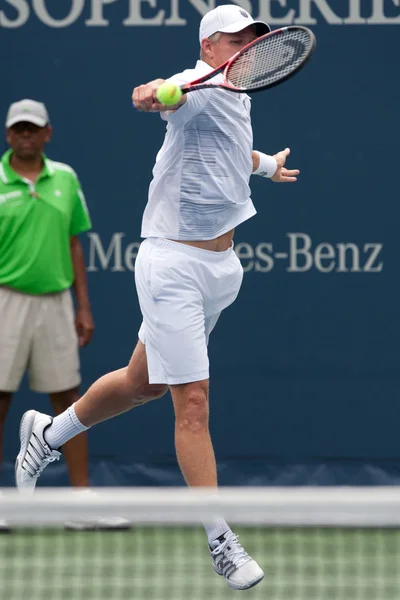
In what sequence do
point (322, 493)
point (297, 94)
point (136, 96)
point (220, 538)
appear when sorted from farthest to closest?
point (297, 94) < point (220, 538) < point (136, 96) < point (322, 493)

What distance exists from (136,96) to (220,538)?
124 cm

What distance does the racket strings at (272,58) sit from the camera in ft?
14.2

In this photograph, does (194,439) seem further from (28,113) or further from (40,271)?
(28,113)

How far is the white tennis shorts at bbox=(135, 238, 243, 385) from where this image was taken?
4.30m

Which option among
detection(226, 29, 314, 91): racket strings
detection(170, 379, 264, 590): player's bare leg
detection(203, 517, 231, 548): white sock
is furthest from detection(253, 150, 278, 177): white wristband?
detection(203, 517, 231, 548): white sock

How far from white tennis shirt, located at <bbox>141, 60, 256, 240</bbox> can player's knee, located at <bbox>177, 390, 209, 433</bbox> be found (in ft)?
1.51

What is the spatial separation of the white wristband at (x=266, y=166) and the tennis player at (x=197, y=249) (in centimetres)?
27

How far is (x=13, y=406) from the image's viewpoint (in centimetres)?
598

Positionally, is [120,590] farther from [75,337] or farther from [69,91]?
[69,91]

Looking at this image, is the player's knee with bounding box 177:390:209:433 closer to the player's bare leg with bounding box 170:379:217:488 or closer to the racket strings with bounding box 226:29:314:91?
the player's bare leg with bounding box 170:379:217:488

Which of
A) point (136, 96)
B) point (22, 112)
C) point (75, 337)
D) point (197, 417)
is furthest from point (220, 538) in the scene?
point (22, 112)

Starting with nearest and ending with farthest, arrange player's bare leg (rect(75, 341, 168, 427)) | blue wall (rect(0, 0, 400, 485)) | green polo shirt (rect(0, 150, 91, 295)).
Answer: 1. player's bare leg (rect(75, 341, 168, 427))
2. green polo shirt (rect(0, 150, 91, 295))
3. blue wall (rect(0, 0, 400, 485))

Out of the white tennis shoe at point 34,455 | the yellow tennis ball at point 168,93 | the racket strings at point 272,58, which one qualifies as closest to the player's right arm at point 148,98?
the yellow tennis ball at point 168,93

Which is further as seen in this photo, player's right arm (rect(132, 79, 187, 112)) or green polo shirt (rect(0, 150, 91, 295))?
green polo shirt (rect(0, 150, 91, 295))
